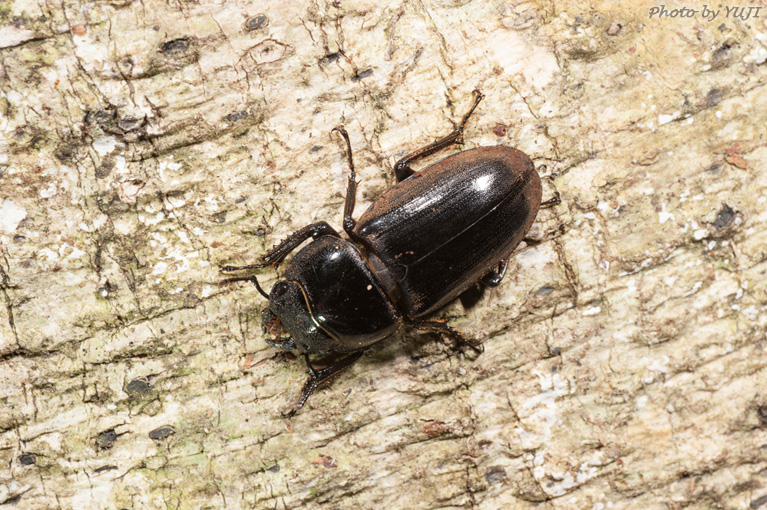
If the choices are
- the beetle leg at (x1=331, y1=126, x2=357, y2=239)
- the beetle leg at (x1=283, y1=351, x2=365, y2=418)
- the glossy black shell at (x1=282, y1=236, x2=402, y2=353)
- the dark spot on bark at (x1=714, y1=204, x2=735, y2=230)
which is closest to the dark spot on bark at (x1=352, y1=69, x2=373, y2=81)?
the beetle leg at (x1=331, y1=126, x2=357, y2=239)

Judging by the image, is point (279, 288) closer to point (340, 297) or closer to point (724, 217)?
point (340, 297)

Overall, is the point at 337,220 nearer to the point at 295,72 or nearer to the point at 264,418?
the point at 295,72

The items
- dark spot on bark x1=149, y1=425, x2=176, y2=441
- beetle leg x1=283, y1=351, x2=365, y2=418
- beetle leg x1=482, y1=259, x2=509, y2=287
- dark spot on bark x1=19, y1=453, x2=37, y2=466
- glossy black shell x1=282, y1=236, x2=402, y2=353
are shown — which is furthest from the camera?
beetle leg x1=482, y1=259, x2=509, y2=287

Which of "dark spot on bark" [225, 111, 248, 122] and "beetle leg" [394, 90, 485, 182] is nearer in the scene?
"dark spot on bark" [225, 111, 248, 122]

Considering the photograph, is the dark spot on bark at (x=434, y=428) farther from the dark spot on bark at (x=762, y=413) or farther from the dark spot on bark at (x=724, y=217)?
the dark spot on bark at (x=724, y=217)

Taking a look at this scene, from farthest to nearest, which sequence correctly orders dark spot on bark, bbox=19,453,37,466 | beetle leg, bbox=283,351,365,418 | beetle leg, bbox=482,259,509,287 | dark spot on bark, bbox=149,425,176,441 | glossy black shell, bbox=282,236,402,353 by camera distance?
beetle leg, bbox=482,259,509,287 < glossy black shell, bbox=282,236,402,353 < beetle leg, bbox=283,351,365,418 < dark spot on bark, bbox=149,425,176,441 < dark spot on bark, bbox=19,453,37,466

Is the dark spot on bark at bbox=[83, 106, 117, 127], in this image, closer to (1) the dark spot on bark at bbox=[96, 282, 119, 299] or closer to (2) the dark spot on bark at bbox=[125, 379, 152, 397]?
(1) the dark spot on bark at bbox=[96, 282, 119, 299]
